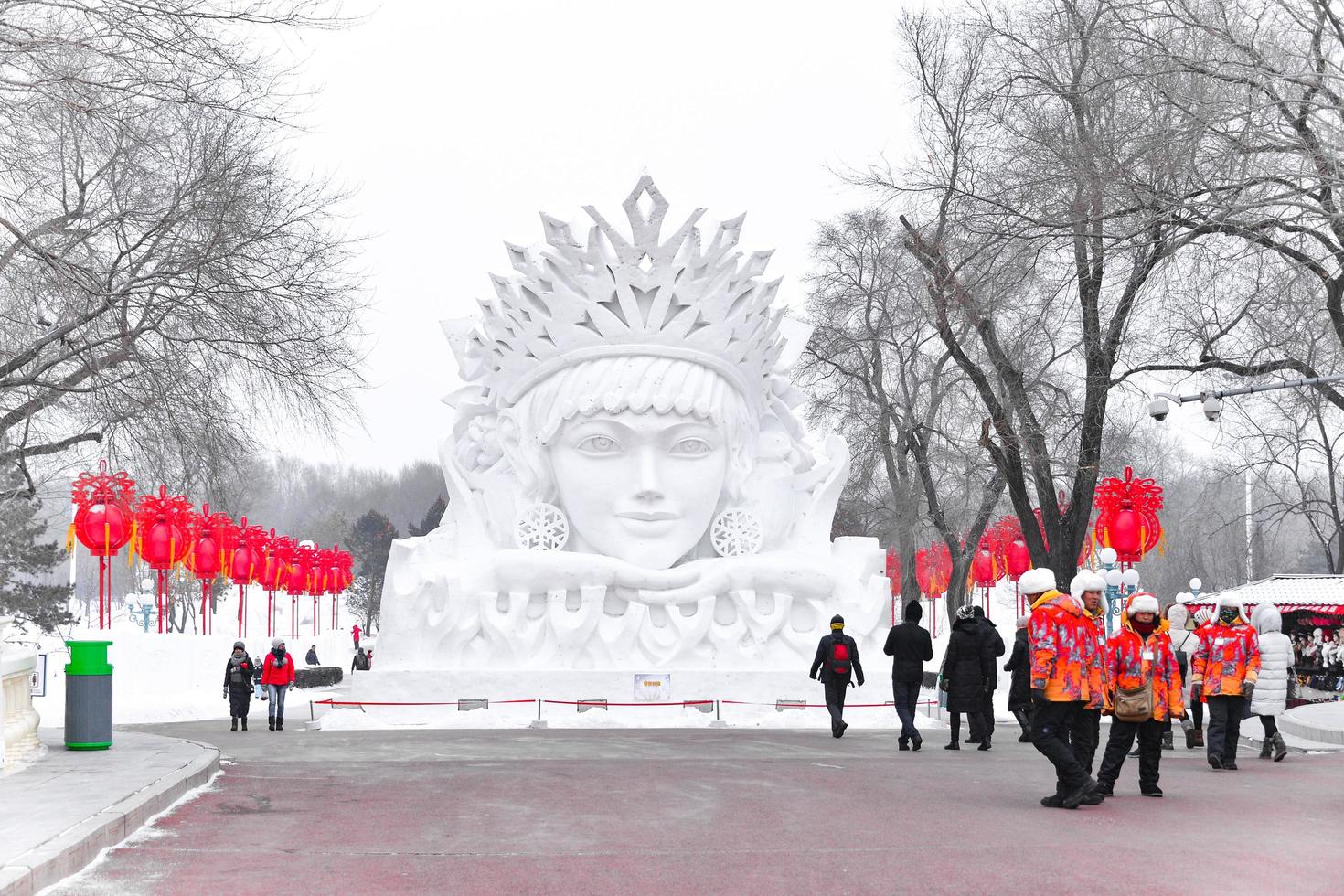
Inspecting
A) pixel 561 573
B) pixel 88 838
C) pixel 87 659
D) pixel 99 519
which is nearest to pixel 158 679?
pixel 99 519

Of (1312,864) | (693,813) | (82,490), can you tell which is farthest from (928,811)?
(82,490)

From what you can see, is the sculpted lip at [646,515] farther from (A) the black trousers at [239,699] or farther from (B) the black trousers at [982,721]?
(B) the black trousers at [982,721]

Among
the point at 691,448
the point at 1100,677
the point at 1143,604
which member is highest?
the point at 691,448

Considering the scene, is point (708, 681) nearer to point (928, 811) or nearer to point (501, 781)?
point (501, 781)

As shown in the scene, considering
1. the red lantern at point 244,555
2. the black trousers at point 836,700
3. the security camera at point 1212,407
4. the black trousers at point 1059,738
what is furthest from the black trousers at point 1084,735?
the red lantern at point 244,555

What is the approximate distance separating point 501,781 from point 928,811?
3682mm

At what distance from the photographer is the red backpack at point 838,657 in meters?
18.1

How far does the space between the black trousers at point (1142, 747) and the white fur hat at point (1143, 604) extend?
0.92 metres

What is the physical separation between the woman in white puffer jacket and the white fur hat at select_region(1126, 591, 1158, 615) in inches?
141

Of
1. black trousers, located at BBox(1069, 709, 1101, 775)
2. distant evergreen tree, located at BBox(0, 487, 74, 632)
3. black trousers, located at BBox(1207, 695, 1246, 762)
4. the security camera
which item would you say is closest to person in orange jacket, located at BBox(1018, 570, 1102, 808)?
black trousers, located at BBox(1069, 709, 1101, 775)

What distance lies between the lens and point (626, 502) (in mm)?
23344

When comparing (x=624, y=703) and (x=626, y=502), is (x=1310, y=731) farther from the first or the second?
(x=626, y=502)

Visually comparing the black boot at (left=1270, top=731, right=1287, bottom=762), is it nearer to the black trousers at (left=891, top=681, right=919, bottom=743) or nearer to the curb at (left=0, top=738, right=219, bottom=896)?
the black trousers at (left=891, top=681, right=919, bottom=743)

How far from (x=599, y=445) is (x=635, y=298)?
233cm
